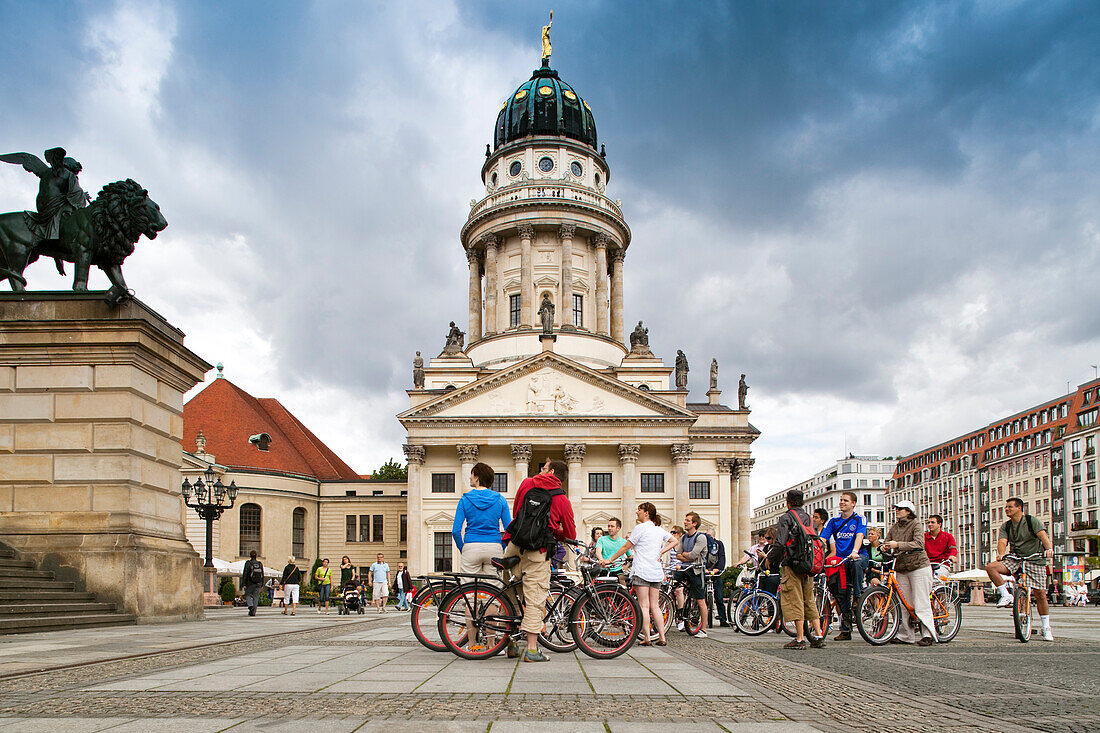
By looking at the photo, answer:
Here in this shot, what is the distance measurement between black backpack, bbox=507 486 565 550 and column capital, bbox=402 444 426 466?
164 ft

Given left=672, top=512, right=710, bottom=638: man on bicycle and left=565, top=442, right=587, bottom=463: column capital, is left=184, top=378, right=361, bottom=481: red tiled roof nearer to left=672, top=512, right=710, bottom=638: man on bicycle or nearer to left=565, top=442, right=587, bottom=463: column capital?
left=565, top=442, right=587, bottom=463: column capital

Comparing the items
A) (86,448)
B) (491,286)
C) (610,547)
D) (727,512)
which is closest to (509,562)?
(610,547)

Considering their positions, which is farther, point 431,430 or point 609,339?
point 609,339

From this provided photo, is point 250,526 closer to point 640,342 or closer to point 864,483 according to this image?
point 640,342

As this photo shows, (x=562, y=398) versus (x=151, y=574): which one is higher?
(x=562, y=398)

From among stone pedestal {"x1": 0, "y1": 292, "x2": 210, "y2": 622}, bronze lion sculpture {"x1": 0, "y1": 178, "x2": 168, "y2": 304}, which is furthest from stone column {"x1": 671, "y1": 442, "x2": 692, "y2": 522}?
bronze lion sculpture {"x1": 0, "y1": 178, "x2": 168, "y2": 304}

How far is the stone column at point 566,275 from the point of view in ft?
235

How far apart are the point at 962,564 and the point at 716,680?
107149 mm

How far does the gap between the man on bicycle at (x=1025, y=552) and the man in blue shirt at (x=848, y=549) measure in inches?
67.5

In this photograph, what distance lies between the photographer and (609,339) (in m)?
71.6

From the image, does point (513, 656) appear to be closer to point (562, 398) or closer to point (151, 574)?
point (151, 574)

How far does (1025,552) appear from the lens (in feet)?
43.0

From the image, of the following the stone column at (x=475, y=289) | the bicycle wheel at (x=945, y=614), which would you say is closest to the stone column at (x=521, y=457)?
the stone column at (x=475, y=289)

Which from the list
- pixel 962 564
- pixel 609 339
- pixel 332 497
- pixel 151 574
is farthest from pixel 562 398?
pixel 962 564
